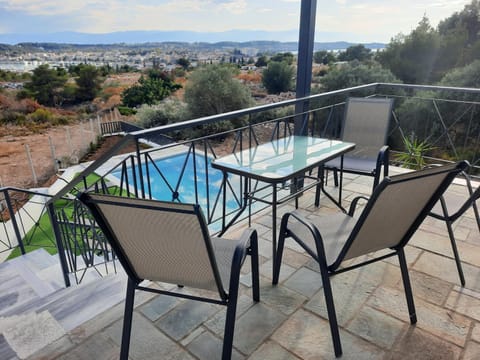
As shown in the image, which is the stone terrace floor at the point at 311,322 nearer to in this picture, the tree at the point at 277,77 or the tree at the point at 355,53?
the tree at the point at 355,53

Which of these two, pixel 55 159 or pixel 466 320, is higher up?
pixel 466 320

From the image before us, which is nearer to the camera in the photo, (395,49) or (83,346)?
(83,346)

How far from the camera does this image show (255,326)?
171 cm

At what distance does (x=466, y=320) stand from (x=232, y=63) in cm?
1787

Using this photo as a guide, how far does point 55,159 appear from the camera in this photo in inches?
663

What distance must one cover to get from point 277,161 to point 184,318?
1.17m

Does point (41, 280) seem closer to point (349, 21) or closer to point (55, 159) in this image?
point (349, 21)

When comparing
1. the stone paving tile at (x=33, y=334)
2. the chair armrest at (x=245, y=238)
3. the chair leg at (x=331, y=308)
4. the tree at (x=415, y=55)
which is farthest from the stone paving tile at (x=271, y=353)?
the tree at (x=415, y=55)

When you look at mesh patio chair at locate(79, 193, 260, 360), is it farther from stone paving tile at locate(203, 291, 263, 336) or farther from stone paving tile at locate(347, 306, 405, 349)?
stone paving tile at locate(347, 306, 405, 349)

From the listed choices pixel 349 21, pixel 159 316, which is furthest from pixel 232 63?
pixel 159 316

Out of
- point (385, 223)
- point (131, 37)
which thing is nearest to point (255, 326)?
point (385, 223)

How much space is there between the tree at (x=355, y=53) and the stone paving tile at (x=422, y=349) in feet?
46.5

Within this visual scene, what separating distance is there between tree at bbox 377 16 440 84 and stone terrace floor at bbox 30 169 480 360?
12742 millimetres

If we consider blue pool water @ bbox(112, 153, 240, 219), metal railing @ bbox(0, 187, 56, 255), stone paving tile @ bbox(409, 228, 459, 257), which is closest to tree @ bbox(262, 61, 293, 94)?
blue pool water @ bbox(112, 153, 240, 219)
